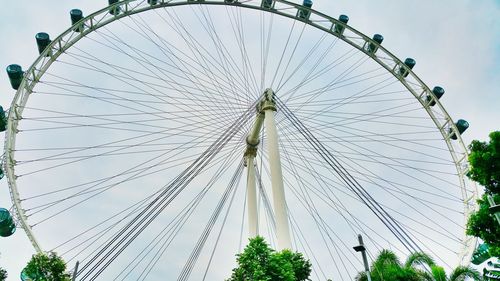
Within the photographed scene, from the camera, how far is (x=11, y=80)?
80.8ft

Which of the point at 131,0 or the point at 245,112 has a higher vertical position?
the point at 131,0

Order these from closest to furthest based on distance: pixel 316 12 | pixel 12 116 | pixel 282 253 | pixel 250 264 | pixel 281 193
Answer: pixel 250 264, pixel 282 253, pixel 281 193, pixel 12 116, pixel 316 12

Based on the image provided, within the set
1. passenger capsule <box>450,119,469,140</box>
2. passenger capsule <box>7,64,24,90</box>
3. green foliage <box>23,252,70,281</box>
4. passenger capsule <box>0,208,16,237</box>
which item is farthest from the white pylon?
passenger capsule <box>450,119,469,140</box>

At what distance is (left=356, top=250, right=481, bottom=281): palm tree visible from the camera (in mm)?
18656

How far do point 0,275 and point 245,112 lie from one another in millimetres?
14251

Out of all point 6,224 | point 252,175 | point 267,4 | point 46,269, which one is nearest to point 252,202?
point 252,175

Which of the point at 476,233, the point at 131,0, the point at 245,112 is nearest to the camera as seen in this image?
the point at 476,233

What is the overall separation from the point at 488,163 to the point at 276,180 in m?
9.07

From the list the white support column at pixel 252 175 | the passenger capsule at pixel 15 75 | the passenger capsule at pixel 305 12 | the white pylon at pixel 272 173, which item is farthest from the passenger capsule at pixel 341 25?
the passenger capsule at pixel 15 75

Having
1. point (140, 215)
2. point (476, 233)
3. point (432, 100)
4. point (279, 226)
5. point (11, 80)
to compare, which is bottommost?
point (476, 233)

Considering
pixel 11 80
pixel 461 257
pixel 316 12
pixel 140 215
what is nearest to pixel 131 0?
pixel 11 80

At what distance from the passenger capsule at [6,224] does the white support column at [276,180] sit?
12.2 metres

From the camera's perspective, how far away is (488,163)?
15008 mm

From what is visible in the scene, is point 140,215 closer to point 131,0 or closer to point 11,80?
point 11,80
